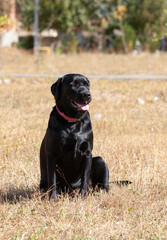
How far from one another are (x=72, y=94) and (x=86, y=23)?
39.2m

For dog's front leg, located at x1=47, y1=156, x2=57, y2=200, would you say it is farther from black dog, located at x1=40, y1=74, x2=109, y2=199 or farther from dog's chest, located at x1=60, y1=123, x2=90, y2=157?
dog's chest, located at x1=60, y1=123, x2=90, y2=157

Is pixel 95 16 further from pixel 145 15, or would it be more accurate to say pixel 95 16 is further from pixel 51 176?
pixel 51 176

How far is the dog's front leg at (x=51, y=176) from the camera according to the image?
4.29 metres

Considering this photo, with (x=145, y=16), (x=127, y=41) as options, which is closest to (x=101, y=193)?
(x=127, y=41)

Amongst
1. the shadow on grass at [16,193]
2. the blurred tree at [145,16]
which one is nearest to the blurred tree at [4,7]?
the blurred tree at [145,16]

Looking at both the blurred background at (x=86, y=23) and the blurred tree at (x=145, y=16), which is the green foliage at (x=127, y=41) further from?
the blurred tree at (x=145, y=16)

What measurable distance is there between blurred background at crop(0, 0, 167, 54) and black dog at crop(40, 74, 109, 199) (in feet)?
101

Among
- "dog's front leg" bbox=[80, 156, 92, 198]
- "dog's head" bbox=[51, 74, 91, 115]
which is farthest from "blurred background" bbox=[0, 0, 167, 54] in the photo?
"dog's front leg" bbox=[80, 156, 92, 198]

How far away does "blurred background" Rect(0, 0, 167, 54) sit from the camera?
38.0 meters

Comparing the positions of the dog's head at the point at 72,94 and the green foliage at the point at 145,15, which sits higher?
the green foliage at the point at 145,15

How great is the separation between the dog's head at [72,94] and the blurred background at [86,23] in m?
30.7

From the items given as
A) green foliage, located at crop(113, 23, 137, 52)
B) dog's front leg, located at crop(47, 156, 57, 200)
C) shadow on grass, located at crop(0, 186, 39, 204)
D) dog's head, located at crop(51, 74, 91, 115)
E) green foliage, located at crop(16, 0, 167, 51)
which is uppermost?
green foliage, located at crop(16, 0, 167, 51)

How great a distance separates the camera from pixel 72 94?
423 cm

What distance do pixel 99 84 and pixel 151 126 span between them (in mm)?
6476
